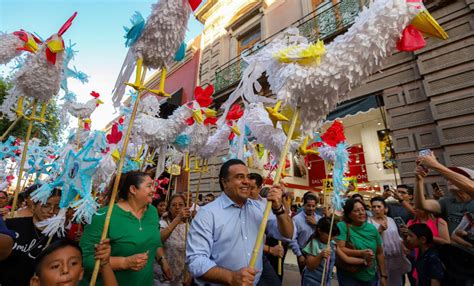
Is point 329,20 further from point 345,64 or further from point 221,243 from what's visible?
point 221,243

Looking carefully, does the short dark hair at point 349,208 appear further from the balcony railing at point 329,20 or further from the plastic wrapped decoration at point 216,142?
the balcony railing at point 329,20

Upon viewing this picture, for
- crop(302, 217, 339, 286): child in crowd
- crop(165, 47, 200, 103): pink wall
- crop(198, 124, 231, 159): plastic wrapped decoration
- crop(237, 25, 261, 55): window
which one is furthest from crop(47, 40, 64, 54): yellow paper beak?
crop(165, 47, 200, 103): pink wall

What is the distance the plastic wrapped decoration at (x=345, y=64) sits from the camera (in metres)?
1.31

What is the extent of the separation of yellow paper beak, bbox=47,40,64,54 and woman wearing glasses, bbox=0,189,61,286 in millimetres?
1221

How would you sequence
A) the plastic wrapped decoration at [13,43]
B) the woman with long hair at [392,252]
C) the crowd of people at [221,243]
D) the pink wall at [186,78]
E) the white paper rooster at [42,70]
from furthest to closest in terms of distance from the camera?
1. the pink wall at [186,78]
2. the woman with long hair at [392,252]
3. the plastic wrapped decoration at [13,43]
4. the white paper rooster at [42,70]
5. the crowd of people at [221,243]

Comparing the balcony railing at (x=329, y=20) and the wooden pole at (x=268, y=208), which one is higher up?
the balcony railing at (x=329, y=20)

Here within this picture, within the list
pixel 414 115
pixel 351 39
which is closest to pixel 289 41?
pixel 351 39

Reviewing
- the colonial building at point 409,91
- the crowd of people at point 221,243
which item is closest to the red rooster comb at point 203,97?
the crowd of people at point 221,243

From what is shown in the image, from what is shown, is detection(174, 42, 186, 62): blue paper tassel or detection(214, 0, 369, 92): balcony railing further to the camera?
detection(214, 0, 369, 92): balcony railing

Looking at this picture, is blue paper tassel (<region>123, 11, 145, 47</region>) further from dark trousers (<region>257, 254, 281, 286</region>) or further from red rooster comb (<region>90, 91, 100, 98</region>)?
red rooster comb (<region>90, 91, 100, 98</region>)

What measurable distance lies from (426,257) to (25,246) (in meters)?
3.14

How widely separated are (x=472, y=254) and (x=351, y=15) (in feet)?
19.0

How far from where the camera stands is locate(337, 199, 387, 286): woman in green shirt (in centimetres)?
245

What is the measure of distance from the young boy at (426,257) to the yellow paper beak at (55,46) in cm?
357
